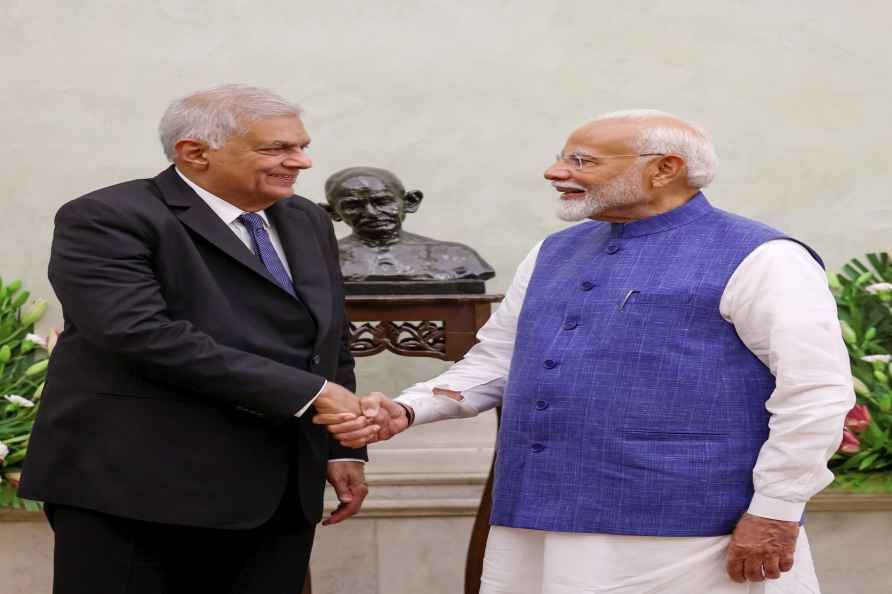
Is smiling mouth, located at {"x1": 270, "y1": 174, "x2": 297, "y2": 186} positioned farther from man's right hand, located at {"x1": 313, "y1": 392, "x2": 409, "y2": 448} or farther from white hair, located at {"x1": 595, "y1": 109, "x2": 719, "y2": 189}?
white hair, located at {"x1": 595, "y1": 109, "x2": 719, "y2": 189}

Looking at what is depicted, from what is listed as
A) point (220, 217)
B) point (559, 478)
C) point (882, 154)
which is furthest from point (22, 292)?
point (882, 154)

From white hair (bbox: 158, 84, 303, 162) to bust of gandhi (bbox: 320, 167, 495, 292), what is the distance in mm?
1124

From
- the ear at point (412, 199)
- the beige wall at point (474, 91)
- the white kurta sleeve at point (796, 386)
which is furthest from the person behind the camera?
the beige wall at point (474, 91)

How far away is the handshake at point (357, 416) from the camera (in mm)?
2625

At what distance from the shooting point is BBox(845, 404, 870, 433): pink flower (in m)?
4.11

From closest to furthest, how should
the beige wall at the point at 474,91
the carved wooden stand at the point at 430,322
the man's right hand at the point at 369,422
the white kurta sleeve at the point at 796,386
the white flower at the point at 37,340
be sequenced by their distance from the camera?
the white kurta sleeve at the point at 796,386 → the man's right hand at the point at 369,422 → the carved wooden stand at the point at 430,322 → the white flower at the point at 37,340 → the beige wall at the point at 474,91

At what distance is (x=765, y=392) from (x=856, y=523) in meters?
2.02

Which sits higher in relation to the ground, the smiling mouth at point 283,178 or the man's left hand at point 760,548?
the smiling mouth at point 283,178

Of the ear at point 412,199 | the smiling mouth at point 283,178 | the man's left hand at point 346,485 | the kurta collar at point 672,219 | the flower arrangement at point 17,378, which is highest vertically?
the smiling mouth at point 283,178

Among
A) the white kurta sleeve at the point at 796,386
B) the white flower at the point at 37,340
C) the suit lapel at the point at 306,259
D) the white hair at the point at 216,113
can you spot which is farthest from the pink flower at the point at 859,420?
the white flower at the point at 37,340

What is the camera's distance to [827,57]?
214 inches

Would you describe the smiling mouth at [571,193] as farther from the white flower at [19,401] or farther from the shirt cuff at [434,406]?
the white flower at [19,401]

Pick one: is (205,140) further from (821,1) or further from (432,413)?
(821,1)

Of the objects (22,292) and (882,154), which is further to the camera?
(882,154)
